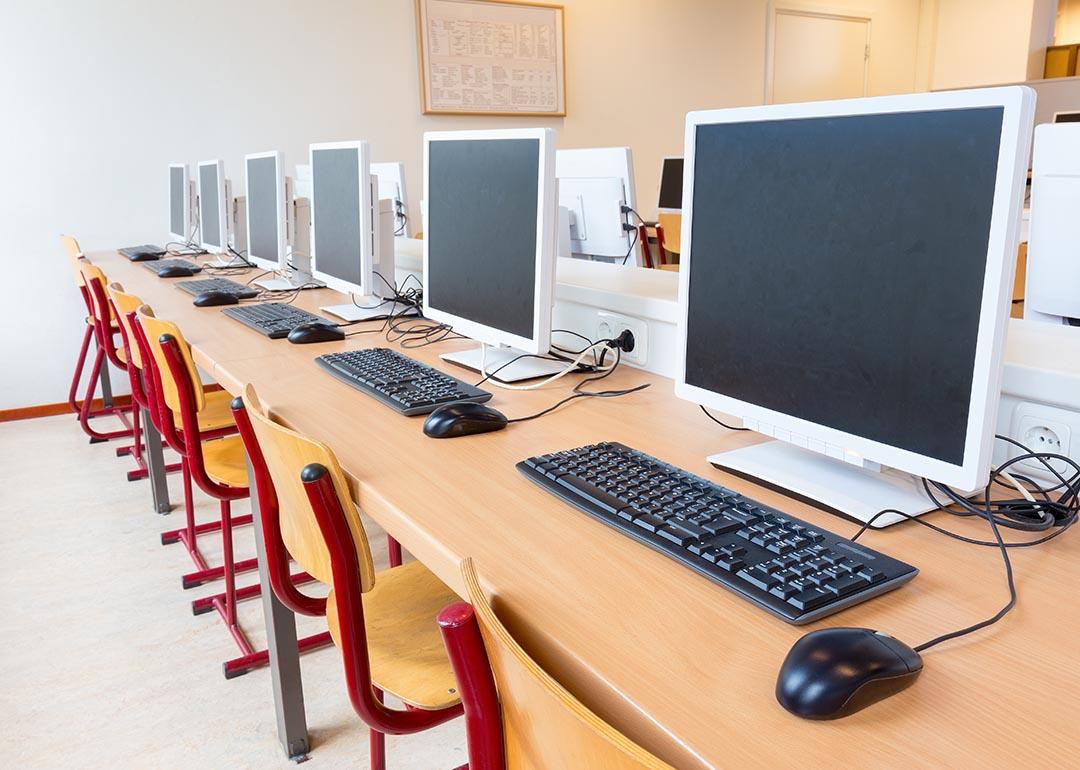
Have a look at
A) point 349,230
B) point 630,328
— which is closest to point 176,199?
point 349,230

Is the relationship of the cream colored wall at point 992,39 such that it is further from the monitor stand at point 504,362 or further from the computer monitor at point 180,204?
the monitor stand at point 504,362

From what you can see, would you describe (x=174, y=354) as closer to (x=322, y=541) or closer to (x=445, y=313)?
(x=445, y=313)

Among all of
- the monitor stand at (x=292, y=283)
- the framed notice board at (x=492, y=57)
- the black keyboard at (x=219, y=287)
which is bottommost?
the black keyboard at (x=219, y=287)

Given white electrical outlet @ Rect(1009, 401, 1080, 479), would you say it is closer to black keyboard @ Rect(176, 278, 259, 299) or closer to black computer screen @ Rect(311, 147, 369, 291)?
black computer screen @ Rect(311, 147, 369, 291)

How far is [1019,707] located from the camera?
2.10 ft

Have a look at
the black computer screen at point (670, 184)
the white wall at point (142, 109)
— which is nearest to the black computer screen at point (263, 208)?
the white wall at point (142, 109)

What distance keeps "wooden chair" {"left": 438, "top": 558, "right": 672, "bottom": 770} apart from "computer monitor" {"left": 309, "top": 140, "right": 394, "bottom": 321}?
1.77 metres

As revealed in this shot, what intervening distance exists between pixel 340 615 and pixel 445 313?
0.89m

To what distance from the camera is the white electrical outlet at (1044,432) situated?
101 centimetres

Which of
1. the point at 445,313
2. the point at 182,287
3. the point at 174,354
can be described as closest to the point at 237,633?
the point at 174,354

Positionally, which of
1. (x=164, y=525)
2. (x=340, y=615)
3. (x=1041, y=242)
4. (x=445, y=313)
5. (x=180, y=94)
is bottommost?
(x=164, y=525)

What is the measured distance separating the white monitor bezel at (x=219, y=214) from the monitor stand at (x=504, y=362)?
7.56 ft

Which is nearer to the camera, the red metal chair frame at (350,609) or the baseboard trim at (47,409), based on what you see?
the red metal chair frame at (350,609)

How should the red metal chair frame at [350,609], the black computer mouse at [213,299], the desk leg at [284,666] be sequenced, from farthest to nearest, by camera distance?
the black computer mouse at [213,299] → the desk leg at [284,666] → the red metal chair frame at [350,609]
